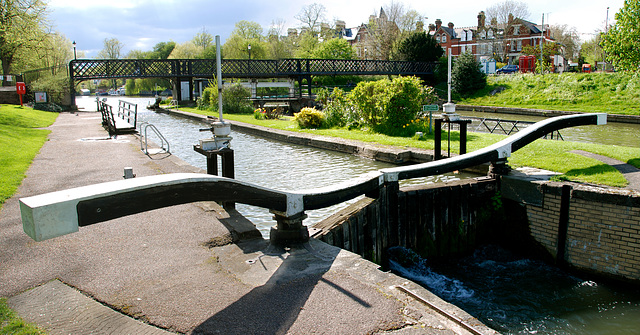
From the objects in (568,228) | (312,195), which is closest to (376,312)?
(312,195)

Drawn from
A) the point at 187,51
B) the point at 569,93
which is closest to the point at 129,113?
the point at 569,93

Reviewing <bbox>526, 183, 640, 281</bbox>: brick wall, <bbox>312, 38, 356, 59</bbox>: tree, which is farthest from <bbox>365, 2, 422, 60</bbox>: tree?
<bbox>526, 183, 640, 281</bbox>: brick wall

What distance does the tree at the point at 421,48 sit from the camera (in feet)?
176

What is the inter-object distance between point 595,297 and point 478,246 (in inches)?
95.5

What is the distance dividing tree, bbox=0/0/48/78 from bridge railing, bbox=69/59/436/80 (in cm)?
356

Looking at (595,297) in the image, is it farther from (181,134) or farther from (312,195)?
(181,134)

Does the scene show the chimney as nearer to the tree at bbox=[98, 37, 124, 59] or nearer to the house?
the house

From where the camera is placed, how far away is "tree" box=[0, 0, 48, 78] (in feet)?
110

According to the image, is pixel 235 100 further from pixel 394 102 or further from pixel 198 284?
pixel 198 284

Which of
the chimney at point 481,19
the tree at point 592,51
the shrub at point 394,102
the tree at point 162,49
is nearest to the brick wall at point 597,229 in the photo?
the shrub at point 394,102

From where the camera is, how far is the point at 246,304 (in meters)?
4.16

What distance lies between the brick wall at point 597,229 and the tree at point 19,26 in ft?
116

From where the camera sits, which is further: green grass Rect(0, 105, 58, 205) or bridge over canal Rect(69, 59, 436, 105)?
bridge over canal Rect(69, 59, 436, 105)

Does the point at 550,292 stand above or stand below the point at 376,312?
below
